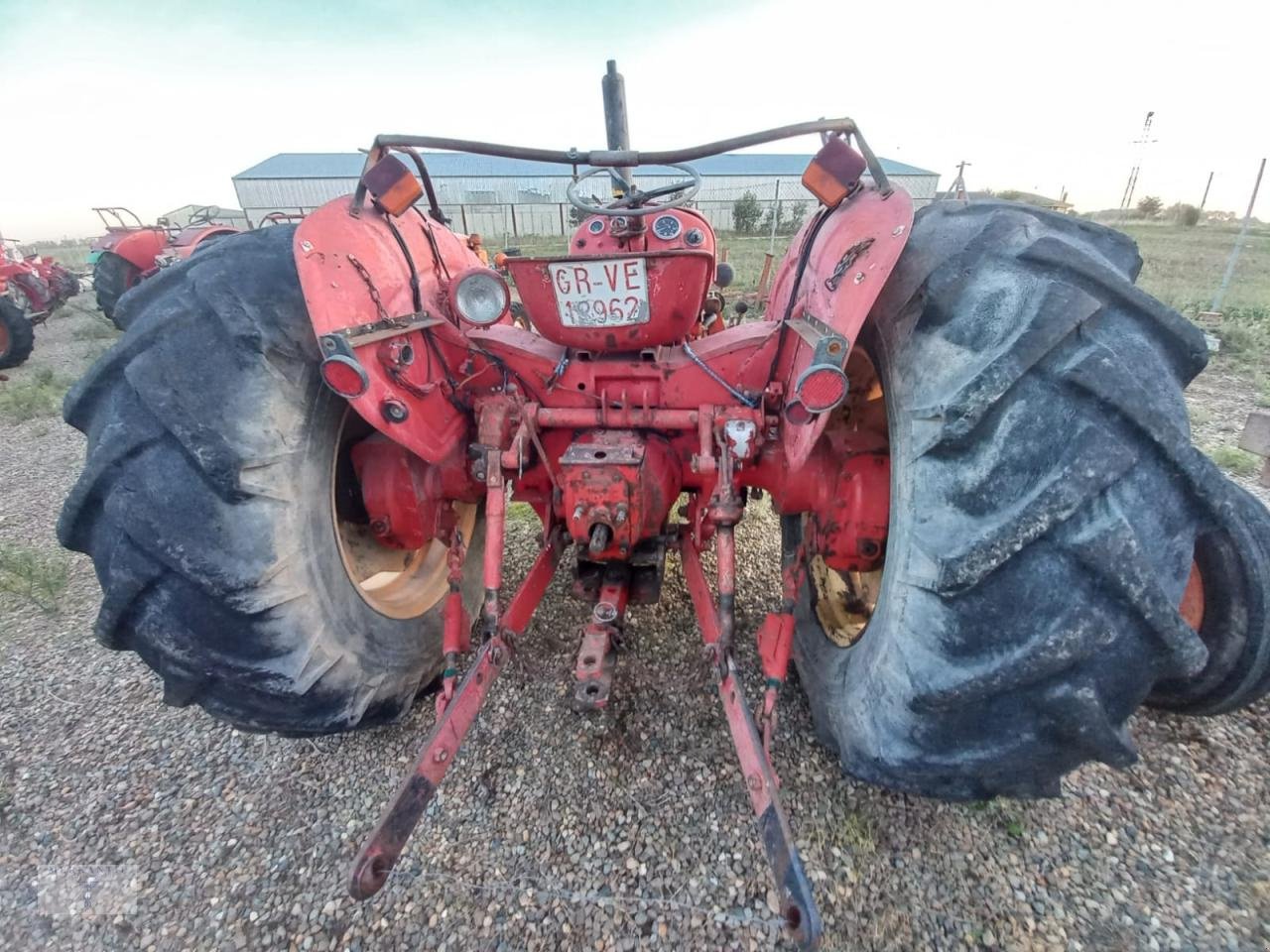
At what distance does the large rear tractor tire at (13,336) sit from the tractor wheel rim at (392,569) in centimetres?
911

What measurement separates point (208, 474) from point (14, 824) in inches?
59.9

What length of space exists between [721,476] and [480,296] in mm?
923

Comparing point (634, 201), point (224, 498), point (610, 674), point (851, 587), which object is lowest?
point (851, 587)

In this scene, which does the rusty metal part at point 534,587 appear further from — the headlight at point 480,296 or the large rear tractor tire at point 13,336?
the large rear tractor tire at point 13,336

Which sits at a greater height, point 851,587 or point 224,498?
point 224,498

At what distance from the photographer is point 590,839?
1832 millimetres

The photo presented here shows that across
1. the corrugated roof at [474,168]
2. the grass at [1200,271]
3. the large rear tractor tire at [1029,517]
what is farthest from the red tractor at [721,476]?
the corrugated roof at [474,168]

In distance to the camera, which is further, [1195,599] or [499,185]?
[499,185]

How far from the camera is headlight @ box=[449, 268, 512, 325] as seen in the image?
77.0 inches

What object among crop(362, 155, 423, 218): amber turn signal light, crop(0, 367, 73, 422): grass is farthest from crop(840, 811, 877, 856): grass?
crop(0, 367, 73, 422): grass

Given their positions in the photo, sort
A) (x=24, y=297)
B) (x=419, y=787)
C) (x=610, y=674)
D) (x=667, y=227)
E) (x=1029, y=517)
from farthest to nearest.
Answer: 1. (x=24, y=297)
2. (x=667, y=227)
3. (x=610, y=674)
4. (x=419, y=787)
5. (x=1029, y=517)

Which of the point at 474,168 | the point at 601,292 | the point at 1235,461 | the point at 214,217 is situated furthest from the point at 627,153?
the point at 474,168

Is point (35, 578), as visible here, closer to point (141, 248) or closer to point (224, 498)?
point (224, 498)

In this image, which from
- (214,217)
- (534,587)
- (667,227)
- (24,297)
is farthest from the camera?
(214,217)
